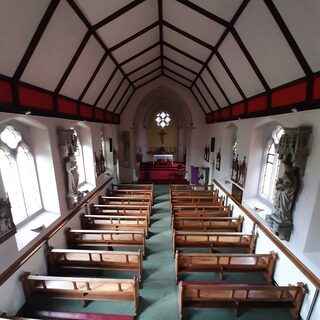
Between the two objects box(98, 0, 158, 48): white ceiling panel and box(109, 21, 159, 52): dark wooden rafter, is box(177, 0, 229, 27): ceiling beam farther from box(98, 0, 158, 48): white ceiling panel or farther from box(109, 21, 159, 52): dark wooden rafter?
box(109, 21, 159, 52): dark wooden rafter

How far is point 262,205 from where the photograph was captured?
5.21 meters

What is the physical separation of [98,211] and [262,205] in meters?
5.05

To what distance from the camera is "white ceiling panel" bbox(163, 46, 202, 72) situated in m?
6.34

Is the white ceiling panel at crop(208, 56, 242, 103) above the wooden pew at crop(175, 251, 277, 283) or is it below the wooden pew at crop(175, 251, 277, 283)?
above

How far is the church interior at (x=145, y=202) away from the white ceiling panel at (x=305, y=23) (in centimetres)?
1

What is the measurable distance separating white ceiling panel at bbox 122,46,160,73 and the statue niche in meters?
5.13

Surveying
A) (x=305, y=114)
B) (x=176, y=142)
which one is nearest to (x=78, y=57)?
(x=305, y=114)

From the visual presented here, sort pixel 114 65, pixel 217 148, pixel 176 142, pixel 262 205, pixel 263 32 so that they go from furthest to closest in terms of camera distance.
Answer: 1. pixel 176 142
2. pixel 217 148
3. pixel 114 65
4. pixel 262 205
5. pixel 263 32

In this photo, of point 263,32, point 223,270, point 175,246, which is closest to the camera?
point 263,32

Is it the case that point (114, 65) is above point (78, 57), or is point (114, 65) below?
above

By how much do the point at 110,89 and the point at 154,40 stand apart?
7.88ft

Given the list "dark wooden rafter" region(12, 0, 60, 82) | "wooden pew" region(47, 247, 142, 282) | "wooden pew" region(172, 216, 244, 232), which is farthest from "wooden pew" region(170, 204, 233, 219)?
"dark wooden rafter" region(12, 0, 60, 82)

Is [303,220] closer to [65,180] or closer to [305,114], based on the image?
[305,114]

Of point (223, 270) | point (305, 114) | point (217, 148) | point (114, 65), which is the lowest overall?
point (223, 270)
